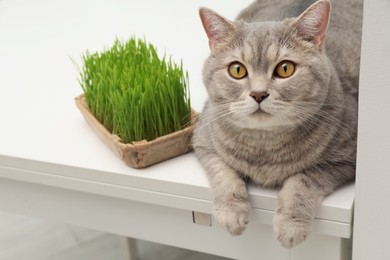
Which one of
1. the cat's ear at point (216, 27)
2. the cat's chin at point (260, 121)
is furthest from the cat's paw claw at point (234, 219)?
the cat's ear at point (216, 27)

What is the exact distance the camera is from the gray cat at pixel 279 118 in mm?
738

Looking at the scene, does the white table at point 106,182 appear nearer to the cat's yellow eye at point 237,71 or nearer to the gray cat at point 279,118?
the gray cat at point 279,118

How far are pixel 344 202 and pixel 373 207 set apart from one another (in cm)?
Result: 5

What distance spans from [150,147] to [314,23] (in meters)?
0.32

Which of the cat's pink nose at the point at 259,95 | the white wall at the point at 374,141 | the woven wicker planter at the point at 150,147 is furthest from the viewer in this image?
the woven wicker planter at the point at 150,147

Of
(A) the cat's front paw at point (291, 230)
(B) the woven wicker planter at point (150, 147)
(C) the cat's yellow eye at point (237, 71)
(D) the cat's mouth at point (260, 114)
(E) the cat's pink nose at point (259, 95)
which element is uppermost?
(C) the cat's yellow eye at point (237, 71)

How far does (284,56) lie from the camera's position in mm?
741

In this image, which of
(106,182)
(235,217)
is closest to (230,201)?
(235,217)

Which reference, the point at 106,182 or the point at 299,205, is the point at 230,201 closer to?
the point at 299,205

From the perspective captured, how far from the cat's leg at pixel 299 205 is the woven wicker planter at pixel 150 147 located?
212 mm

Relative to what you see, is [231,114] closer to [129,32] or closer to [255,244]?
[255,244]

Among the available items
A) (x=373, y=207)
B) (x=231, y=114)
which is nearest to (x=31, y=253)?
(x=231, y=114)

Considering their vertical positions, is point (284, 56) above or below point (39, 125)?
above

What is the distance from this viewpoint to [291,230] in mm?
737
